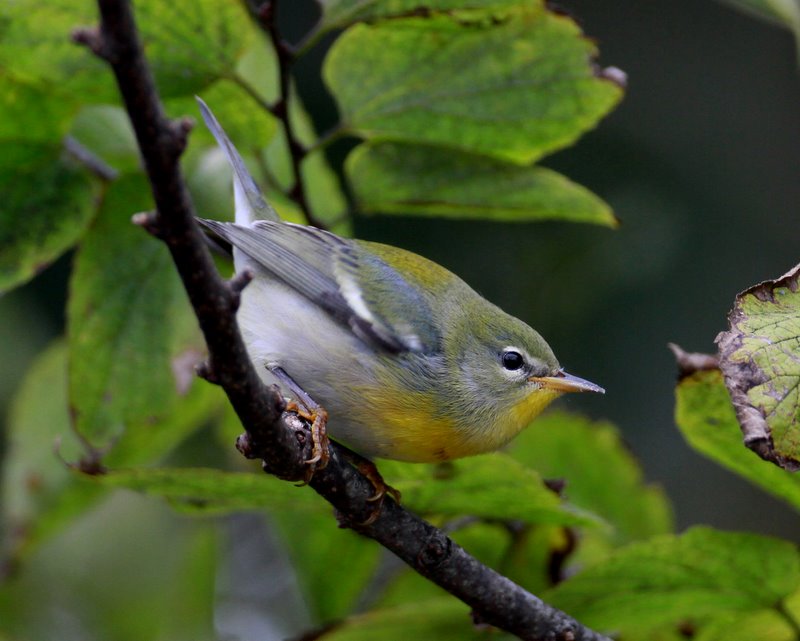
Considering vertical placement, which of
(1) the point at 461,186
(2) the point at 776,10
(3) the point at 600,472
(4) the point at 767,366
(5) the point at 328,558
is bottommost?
(5) the point at 328,558

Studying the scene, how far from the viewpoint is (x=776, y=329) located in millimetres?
1471

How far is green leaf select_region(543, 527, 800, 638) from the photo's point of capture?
1904 mm

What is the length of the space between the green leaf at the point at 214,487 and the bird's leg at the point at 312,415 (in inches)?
4.5

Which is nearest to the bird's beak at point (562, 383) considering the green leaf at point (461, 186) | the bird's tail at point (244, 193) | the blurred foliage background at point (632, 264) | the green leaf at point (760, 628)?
the green leaf at point (461, 186)

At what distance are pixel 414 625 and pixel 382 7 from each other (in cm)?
135

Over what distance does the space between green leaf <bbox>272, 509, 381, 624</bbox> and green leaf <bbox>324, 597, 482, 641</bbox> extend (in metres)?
0.51

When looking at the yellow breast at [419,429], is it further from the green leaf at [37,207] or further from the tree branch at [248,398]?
the green leaf at [37,207]

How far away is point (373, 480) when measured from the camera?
6.51 ft

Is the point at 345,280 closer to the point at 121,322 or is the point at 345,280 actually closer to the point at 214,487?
the point at 121,322

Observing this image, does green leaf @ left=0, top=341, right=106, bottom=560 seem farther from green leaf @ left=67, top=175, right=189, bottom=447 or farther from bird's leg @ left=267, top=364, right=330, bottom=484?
bird's leg @ left=267, top=364, right=330, bottom=484

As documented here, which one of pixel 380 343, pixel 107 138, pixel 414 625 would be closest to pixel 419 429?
pixel 380 343

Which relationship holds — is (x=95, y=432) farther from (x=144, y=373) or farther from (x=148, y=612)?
(x=148, y=612)

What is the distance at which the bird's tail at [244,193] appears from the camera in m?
2.39

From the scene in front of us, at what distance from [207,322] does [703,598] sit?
1.30m
